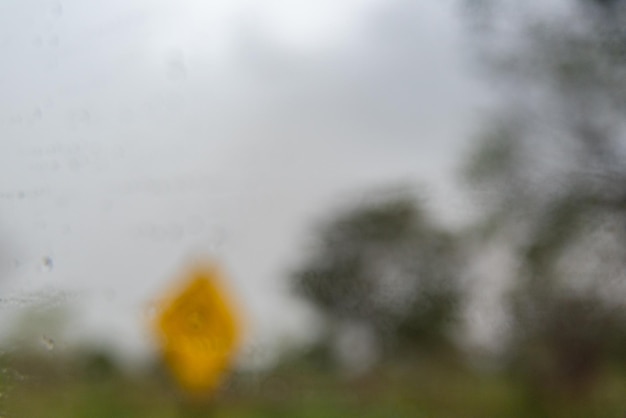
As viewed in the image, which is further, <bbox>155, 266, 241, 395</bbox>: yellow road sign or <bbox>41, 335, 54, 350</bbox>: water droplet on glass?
<bbox>155, 266, 241, 395</bbox>: yellow road sign

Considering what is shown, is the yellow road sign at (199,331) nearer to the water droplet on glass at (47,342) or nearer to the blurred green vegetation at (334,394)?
the blurred green vegetation at (334,394)

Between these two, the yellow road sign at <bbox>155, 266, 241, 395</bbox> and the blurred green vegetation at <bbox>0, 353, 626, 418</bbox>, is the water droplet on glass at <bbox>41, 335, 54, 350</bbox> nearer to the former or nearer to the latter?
the blurred green vegetation at <bbox>0, 353, 626, 418</bbox>

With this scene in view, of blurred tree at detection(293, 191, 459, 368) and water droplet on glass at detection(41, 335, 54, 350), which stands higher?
blurred tree at detection(293, 191, 459, 368)

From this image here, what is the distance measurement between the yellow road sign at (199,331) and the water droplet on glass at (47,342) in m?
0.23

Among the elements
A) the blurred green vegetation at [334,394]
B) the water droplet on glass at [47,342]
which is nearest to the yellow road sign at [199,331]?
the blurred green vegetation at [334,394]

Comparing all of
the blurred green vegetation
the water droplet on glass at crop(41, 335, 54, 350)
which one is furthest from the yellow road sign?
the water droplet on glass at crop(41, 335, 54, 350)

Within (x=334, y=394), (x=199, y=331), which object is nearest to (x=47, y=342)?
(x=199, y=331)

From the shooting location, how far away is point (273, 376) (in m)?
1.93

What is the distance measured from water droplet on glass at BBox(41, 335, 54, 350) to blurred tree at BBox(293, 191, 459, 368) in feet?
2.06

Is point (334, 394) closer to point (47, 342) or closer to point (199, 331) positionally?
point (199, 331)

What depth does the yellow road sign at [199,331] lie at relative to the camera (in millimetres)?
1845

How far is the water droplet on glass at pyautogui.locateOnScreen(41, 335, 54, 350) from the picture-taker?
1639 mm

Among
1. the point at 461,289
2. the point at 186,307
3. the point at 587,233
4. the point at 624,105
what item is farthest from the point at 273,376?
A: the point at 624,105

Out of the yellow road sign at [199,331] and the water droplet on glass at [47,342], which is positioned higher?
the yellow road sign at [199,331]
